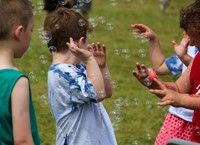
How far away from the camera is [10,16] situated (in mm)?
3018

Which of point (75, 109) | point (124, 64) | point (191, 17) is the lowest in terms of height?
point (124, 64)

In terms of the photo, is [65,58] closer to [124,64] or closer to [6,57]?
[6,57]

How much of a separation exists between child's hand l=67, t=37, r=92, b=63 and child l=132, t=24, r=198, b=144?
1.99 ft

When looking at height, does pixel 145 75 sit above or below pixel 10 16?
below

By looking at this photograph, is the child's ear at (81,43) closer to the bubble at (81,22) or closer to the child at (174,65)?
the bubble at (81,22)

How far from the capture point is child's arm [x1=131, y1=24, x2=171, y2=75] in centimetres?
410

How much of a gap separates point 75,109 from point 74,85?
138mm

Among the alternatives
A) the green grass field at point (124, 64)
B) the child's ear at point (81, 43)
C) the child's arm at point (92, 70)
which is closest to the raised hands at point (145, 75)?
the child's arm at point (92, 70)

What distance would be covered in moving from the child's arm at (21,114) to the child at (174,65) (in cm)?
124

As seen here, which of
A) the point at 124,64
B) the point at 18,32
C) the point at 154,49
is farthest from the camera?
the point at 124,64

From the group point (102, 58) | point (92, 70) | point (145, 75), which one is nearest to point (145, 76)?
point (145, 75)

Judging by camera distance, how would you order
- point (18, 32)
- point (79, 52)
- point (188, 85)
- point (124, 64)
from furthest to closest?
1. point (124, 64)
2. point (188, 85)
3. point (79, 52)
4. point (18, 32)

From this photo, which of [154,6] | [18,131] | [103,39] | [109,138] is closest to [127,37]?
[103,39]

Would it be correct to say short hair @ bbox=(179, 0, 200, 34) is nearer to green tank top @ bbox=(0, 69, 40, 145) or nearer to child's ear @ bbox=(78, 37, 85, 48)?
child's ear @ bbox=(78, 37, 85, 48)
